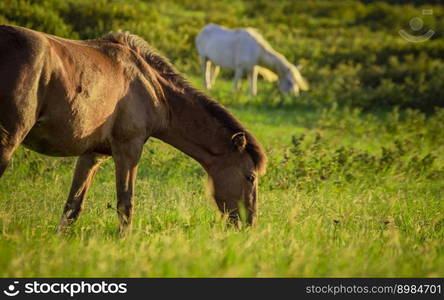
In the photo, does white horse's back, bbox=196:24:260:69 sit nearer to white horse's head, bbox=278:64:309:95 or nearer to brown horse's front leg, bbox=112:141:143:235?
white horse's head, bbox=278:64:309:95

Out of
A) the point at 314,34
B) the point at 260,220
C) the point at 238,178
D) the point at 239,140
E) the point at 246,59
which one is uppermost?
the point at 239,140

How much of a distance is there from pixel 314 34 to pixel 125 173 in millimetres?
22734

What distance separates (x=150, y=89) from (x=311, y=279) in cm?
257

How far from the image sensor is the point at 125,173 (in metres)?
5.77

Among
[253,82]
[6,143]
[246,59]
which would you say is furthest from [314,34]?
[6,143]

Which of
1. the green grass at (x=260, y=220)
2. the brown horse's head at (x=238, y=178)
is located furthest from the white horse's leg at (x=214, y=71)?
the brown horse's head at (x=238, y=178)

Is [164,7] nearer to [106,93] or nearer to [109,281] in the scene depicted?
[106,93]

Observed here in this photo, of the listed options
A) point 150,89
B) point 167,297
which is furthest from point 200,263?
point 150,89

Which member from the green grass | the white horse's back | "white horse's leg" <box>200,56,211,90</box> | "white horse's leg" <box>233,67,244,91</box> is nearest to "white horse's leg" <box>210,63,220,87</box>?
"white horse's leg" <box>200,56,211,90</box>

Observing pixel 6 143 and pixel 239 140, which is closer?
pixel 6 143

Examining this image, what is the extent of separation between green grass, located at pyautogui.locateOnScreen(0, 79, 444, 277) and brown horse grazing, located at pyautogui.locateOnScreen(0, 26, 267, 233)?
1.40ft

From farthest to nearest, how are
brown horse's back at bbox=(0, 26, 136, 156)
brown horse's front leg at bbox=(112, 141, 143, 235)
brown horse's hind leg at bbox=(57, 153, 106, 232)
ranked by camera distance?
brown horse's hind leg at bbox=(57, 153, 106, 232) < brown horse's front leg at bbox=(112, 141, 143, 235) < brown horse's back at bbox=(0, 26, 136, 156)

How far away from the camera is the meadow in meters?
4.35

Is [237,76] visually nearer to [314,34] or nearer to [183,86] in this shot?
[314,34]
